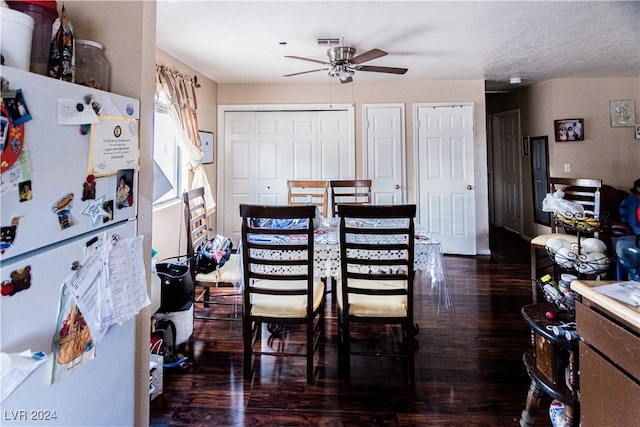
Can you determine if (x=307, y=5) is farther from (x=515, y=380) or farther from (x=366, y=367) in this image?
(x=515, y=380)

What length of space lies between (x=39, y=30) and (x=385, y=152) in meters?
4.48

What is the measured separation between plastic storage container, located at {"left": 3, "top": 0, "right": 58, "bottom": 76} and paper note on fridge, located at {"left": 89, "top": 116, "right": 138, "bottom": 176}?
7.4 inches

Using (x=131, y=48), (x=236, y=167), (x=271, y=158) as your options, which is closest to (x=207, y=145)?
(x=236, y=167)

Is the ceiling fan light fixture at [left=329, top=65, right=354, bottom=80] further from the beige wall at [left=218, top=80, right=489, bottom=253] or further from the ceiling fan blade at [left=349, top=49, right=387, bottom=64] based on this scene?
the beige wall at [left=218, top=80, right=489, bottom=253]

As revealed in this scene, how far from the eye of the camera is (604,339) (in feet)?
3.51

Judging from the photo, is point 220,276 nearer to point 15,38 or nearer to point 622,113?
point 15,38

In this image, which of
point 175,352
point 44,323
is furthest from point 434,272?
point 44,323

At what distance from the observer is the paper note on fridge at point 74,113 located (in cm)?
83

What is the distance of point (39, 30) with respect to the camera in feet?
2.96

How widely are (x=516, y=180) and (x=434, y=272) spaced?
496cm

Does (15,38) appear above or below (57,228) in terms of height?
above

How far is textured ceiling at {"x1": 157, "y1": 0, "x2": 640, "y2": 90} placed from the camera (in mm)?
2633

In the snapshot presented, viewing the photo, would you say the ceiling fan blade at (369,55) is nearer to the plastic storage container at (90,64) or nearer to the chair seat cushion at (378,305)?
the chair seat cushion at (378,305)

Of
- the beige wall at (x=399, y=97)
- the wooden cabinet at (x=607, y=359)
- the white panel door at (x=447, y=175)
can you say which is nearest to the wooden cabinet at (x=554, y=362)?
the wooden cabinet at (x=607, y=359)
